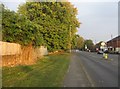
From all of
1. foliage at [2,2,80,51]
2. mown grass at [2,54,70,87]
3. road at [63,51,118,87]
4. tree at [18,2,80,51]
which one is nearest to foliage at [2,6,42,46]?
road at [63,51,118,87]

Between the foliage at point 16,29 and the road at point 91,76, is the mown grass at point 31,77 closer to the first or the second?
the road at point 91,76

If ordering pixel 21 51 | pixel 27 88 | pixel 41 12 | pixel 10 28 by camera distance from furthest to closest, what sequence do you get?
pixel 41 12, pixel 21 51, pixel 10 28, pixel 27 88

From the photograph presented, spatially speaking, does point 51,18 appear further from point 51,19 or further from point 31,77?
point 31,77

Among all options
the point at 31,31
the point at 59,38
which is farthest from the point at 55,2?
the point at 31,31

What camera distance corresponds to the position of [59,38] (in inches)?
2341

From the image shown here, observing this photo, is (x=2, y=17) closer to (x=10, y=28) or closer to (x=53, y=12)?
(x=10, y=28)

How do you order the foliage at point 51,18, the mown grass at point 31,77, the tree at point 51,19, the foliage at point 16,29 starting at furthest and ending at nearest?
the tree at point 51,19
the foliage at point 51,18
the foliage at point 16,29
the mown grass at point 31,77

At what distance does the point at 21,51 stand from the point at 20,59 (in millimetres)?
1170

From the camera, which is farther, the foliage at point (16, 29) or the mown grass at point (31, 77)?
→ the foliage at point (16, 29)

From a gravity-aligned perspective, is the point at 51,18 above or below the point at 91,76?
above

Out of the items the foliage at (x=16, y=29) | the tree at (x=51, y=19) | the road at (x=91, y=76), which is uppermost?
the tree at (x=51, y=19)

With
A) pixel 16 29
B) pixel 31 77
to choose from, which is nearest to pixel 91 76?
pixel 31 77

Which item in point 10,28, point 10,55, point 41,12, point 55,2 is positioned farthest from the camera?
point 55,2

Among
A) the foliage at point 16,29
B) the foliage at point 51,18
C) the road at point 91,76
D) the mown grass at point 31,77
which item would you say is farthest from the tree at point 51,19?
the mown grass at point 31,77
